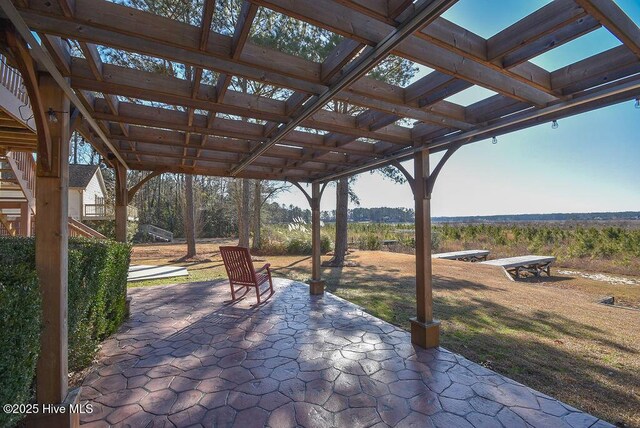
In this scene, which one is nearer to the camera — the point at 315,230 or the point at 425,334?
the point at 425,334

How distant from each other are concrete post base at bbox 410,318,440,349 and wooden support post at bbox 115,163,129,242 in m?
4.40

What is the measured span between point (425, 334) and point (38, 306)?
3354 millimetres

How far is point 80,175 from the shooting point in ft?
50.7

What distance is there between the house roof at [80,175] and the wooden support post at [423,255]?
16.9 metres

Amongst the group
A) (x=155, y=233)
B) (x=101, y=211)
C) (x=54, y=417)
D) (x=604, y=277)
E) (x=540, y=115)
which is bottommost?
(x=604, y=277)

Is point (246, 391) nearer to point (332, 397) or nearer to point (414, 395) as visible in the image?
point (332, 397)


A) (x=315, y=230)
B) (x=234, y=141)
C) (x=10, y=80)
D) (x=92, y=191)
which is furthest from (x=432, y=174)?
(x=92, y=191)

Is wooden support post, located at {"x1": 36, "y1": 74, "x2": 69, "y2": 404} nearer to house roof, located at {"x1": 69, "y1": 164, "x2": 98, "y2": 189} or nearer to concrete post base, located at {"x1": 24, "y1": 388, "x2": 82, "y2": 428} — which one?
concrete post base, located at {"x1": 24, "y1": 388, "x2": 82, "y2": 428}

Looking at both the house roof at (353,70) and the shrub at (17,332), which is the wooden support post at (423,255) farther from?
the shrub at (17,332)

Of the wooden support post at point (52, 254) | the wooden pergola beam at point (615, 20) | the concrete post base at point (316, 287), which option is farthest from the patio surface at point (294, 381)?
the wooden pergola beam at point (615, 20)

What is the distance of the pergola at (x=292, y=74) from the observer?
1.40 meters

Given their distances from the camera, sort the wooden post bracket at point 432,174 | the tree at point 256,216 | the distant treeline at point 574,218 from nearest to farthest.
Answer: the wooden post bracket at point 432,174 → the tree at point 256,216 → the distant treeline at point 574,218

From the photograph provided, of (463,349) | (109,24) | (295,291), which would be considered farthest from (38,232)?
(295,291)

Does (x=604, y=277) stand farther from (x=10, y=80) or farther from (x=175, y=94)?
(x=10, y=80)
